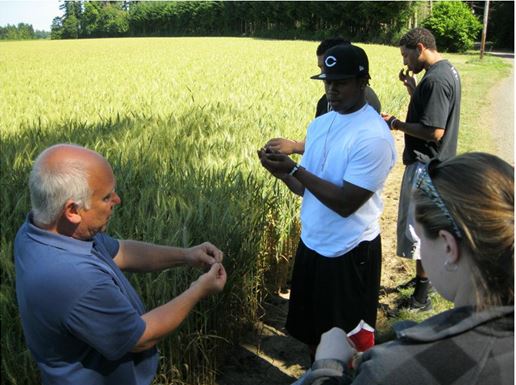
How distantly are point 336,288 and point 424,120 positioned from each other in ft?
5.00

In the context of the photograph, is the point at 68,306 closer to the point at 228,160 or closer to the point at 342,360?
the point at 342,360

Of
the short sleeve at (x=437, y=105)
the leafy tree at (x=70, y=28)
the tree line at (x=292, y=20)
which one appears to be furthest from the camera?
the leafy tree at (x=70, y=28)

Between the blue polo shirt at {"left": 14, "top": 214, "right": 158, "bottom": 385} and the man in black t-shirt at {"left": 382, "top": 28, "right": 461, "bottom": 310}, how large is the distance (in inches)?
87.9

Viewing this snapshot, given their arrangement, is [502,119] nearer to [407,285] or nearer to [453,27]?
[407,285]

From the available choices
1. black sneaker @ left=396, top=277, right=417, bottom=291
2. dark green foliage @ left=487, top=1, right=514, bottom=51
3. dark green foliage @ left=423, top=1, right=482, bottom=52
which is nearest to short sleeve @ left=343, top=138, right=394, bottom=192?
black sneaker @ left=396, top=277, right=417, bottom=291

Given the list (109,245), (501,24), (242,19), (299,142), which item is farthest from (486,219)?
(242,19)

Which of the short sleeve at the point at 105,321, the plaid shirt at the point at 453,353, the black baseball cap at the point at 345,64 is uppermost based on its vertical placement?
the black baseball cap at the point at 345,64

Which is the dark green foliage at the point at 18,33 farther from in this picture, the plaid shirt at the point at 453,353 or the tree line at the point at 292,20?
the plaid shirt at the point at 453,353

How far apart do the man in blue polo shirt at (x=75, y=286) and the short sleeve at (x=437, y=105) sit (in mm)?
2409

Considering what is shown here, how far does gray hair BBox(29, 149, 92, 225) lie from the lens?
1.43m

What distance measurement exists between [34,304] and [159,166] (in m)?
2.52

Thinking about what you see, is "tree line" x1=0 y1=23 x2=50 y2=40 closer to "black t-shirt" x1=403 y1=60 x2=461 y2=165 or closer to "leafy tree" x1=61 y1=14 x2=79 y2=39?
"leafy tree" x1=61 y1=14 x2=79 y2=39

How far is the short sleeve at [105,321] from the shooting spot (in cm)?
140

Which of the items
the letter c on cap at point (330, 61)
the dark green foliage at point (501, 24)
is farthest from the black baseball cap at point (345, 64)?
the dark green foliage at point (501, 24)
